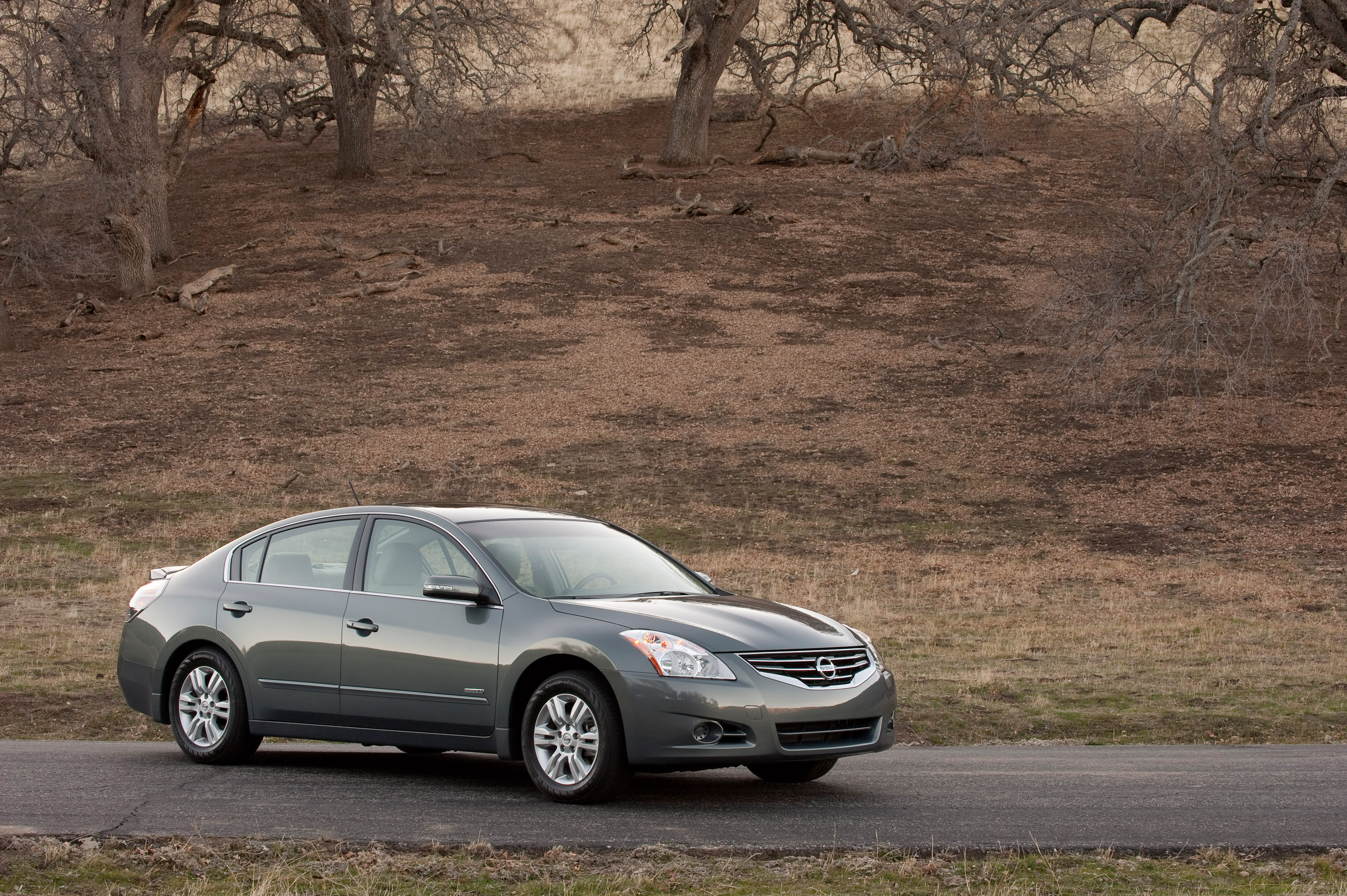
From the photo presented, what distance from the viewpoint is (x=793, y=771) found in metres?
7.84

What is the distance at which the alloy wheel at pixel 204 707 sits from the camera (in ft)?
27.1

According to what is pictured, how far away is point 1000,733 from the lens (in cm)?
1023

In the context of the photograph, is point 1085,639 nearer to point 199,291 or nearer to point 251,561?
point 251,561

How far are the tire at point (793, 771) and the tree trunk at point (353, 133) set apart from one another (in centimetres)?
3496

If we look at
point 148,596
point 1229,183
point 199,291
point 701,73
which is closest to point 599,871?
point 148,596

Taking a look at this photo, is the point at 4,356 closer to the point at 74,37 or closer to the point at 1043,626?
the point at 74,37

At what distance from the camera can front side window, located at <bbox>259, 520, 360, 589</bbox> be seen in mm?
8078

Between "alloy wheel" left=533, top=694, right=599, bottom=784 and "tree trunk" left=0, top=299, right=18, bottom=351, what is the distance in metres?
26.9

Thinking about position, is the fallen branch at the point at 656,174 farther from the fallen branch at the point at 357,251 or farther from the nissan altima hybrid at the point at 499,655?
the nissan altima hybrid at the point at 499,655

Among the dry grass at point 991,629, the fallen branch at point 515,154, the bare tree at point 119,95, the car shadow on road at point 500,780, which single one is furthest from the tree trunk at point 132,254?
the car shadow on road at point 500,780

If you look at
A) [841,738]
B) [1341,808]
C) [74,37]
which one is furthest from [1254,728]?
[74,37]

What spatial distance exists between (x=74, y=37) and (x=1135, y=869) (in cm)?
2779

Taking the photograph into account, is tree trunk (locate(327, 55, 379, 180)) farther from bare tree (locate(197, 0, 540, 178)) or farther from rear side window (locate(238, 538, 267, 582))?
rear side window (locate(238, 538, 267, 582))

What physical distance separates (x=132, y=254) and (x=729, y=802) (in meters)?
29.4
